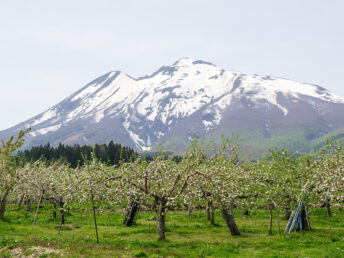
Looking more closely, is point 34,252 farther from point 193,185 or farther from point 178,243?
point 193,185

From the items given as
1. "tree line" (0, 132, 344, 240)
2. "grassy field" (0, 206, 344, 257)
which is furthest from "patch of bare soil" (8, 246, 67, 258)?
"tree line" (0, 132, 344, 240)

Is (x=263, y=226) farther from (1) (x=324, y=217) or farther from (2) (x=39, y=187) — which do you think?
(2) (x=39, y=187)

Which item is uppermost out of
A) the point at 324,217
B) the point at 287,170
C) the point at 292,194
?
the point at 287,170

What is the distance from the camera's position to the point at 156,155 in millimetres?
28734

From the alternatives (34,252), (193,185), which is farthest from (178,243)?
(34,252)

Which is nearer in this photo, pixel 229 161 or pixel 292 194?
pixel 292 194

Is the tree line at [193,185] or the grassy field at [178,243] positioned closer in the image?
the grassy field at [178,243]

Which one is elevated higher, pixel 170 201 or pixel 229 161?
pixel 229 161

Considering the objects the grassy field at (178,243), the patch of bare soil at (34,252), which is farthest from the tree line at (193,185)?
the patch of bare soil at (34,252)

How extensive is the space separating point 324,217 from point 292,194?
1672 centimetres

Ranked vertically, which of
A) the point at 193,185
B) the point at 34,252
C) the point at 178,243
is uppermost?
the point at 193,185

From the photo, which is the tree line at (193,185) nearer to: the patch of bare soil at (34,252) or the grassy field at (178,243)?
the grassy field at (178,243)

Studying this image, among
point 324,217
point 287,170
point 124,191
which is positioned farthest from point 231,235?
point 324,217

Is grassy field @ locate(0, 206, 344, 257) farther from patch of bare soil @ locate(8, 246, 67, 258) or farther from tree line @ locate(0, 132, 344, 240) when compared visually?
tree line @ locate(0, 132, 344, 240)
